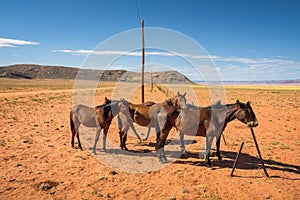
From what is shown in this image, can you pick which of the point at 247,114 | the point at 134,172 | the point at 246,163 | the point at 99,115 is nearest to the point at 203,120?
the point at 247,114

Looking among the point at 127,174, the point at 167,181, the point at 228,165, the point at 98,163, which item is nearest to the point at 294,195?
the point at 228,165

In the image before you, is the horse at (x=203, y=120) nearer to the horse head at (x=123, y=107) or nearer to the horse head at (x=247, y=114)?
the horse head at (x=247, y=114)

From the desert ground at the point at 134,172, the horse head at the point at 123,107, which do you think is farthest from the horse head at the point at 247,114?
the horse head at the point at 123,107

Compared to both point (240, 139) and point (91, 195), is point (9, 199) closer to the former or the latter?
point (91, 195)

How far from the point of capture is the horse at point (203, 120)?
7.27 metres

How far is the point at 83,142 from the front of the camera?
9938 millimetres

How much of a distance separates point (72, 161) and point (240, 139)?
8.48 metres

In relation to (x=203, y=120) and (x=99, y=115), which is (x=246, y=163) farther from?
(x=99, y=115)

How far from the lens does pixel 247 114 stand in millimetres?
7105

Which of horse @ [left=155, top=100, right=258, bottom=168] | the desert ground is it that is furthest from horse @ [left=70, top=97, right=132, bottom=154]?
horse @ [left=155, top=100, right=258, bottom=168]

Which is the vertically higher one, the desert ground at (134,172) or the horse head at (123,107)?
the horse head at (123,107)

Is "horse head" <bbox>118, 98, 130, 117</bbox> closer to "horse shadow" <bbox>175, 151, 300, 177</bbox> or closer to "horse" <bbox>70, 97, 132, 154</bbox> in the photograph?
"horse" <bbox>70, 97, 132, 154</bbox>

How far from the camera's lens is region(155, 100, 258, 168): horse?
7.27m

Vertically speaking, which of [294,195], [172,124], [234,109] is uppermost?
[234,109]
